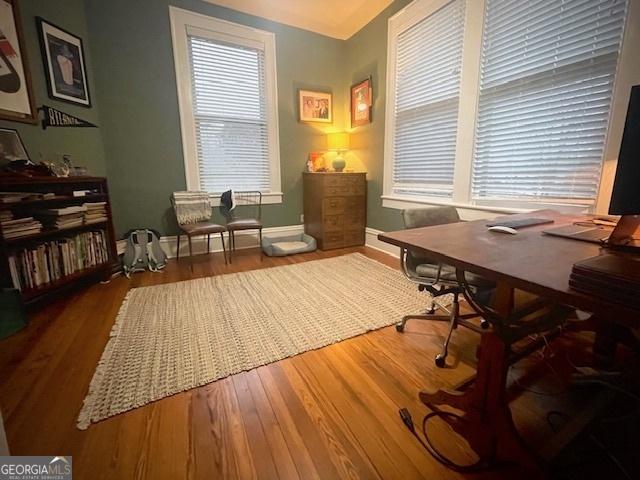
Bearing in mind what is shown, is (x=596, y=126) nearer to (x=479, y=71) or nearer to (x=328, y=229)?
(x=479, y=71)

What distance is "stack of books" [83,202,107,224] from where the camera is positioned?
8.16ft

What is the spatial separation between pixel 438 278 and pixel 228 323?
137 centimetres

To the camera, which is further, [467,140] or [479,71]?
[467,140]

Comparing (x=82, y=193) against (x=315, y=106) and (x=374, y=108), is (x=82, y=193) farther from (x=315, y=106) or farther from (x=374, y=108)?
(x=374, y=108)

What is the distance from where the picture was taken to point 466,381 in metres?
1.31

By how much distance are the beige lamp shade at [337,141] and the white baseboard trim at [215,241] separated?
3.96 feet

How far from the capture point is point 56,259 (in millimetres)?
2238

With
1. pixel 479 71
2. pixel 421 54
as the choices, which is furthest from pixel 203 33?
pixel 479 71

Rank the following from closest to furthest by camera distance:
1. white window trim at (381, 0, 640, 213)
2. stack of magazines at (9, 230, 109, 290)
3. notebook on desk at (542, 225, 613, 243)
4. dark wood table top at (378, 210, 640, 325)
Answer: dark wood table top at (378, 210, 640, 325) < notebook on desk at (542, 225, 613, 243) < white window trim at (381, 0, 640, 213) < stack of magazines at (9, 230, 109, 290)

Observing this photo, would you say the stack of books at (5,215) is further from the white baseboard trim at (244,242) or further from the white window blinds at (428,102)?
the white window blinds at (428,102)

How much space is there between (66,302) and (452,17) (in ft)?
13.4

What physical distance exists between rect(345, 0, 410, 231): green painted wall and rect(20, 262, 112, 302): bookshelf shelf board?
9.88ft

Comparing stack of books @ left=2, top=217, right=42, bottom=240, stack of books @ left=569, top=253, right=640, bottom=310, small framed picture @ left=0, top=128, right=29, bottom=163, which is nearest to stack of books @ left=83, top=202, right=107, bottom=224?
stack of books @ left=2, top=217, right=42, bottom=240

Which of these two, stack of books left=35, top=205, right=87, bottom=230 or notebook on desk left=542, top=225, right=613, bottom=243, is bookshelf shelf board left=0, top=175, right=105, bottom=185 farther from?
notebook on desk left=542, top=225, right=613, bottom=243
